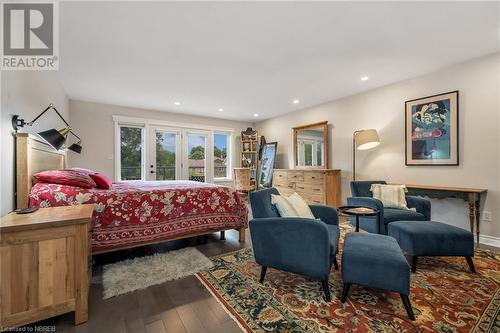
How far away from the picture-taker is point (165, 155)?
578 cm

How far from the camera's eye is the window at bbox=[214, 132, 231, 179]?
669 cm

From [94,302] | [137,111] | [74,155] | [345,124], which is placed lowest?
[94,302]

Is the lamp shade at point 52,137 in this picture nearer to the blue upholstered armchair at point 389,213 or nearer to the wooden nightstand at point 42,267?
the wooden nightstand at point 42,267

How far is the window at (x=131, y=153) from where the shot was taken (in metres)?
5.31

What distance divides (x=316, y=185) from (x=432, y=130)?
2.13 m

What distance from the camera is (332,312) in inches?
62.1

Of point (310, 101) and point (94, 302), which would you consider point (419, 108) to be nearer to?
point (310, 101)

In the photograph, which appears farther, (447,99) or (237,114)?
(237,114)

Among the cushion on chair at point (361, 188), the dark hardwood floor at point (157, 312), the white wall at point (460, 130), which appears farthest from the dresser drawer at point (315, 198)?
the dark hardwood floor at point (157, 312)

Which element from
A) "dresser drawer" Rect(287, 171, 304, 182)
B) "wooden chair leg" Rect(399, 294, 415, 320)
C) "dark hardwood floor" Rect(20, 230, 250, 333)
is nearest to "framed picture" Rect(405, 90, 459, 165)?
"dresser drawer" Rect(287, 171, 304, 182)

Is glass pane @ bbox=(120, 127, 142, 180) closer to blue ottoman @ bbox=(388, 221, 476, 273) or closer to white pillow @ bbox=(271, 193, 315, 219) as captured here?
white pillow @ bbox=(271, 193, 315, 219)

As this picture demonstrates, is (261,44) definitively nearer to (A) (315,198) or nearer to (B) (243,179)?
(A) (315,198)

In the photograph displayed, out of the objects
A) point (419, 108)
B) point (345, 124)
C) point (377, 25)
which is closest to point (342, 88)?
point (345, 124)

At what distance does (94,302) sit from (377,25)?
11.8 feet
